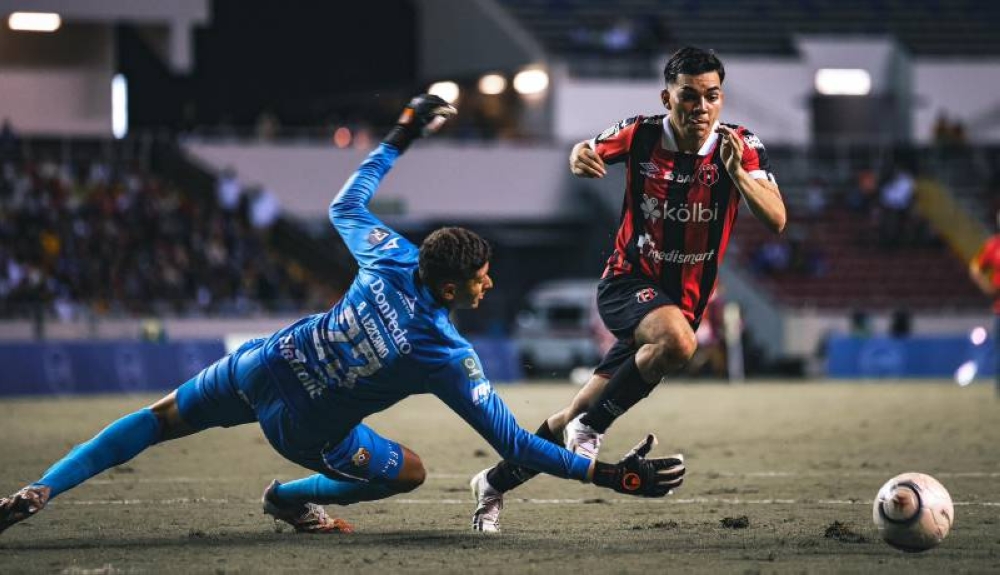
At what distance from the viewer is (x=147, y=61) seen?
123 feet

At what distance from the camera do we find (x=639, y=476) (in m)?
7.83

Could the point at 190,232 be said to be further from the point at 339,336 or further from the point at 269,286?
the point at 339,336

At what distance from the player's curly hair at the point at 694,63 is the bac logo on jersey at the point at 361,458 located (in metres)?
2.70

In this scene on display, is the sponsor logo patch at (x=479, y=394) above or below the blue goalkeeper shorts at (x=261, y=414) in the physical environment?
above

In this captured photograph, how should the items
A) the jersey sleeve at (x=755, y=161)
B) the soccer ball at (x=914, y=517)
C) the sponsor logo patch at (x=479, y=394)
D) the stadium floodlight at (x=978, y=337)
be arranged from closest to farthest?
the sponsor logo patch at (x=479, y=394)
the soccer ball at (x=914, y=517)
the jersey sleeve at (x=755, y=161)
the stadium floodlight at (x=978, y=337)

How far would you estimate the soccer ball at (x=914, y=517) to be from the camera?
311 inches

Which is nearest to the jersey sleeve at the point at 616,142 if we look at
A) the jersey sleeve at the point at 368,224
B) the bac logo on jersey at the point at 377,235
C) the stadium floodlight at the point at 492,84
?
the jersey sleeve at the point at 368,224

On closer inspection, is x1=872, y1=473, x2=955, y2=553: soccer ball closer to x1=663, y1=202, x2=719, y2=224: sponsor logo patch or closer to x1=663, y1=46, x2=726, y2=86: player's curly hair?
x1=663, y1=202, x2=719, y2=224: sponsor logo patch

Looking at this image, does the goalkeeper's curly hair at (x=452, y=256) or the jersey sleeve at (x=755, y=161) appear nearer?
the goalkeeper's curly hair at (x=452, y=256)

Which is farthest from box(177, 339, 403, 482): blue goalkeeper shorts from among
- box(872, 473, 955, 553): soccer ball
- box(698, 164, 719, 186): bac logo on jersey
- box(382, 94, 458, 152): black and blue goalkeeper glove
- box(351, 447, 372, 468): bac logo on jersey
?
box(872, 473, 955, 553): soccer ball

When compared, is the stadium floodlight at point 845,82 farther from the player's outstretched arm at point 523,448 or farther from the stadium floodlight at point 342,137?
the player's outstretched arm at point 523,448

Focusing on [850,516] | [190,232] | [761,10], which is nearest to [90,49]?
[190,232]

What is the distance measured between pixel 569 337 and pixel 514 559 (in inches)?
1039

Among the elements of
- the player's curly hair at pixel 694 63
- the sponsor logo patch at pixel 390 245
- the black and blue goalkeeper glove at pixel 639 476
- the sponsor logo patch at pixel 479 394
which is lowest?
the black and blue goalkeeper glove at pixel 639 476
